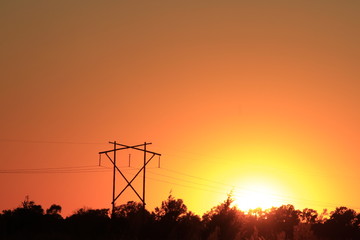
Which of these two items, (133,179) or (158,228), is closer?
(158,228)

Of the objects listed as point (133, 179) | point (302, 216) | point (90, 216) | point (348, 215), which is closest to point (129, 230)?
point (90, 216)

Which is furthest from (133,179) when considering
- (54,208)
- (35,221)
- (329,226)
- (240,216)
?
(329,226)

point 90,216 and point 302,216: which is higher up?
point 302,216

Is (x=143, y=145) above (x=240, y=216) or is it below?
above

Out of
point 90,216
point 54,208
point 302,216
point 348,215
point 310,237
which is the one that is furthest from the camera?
point 302,216

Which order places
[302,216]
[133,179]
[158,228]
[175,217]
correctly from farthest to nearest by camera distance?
1. [302,216]
2. [133,179]
3. [175,217]
4. [158,228]

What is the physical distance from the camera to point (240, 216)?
136 ft

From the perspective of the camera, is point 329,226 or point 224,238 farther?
point 329,226

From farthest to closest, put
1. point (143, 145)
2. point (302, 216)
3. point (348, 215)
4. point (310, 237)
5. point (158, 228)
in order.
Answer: point (302, 216)
point (348, 215)
point (143, 145)
point (158, 228)
point (310, 237)

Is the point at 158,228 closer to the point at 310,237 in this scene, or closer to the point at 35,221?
the point at 310,237

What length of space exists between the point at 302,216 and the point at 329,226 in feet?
133

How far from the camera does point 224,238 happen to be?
38.7 meters

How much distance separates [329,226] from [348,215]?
9991 mm

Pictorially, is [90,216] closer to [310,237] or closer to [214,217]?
[214,217]
